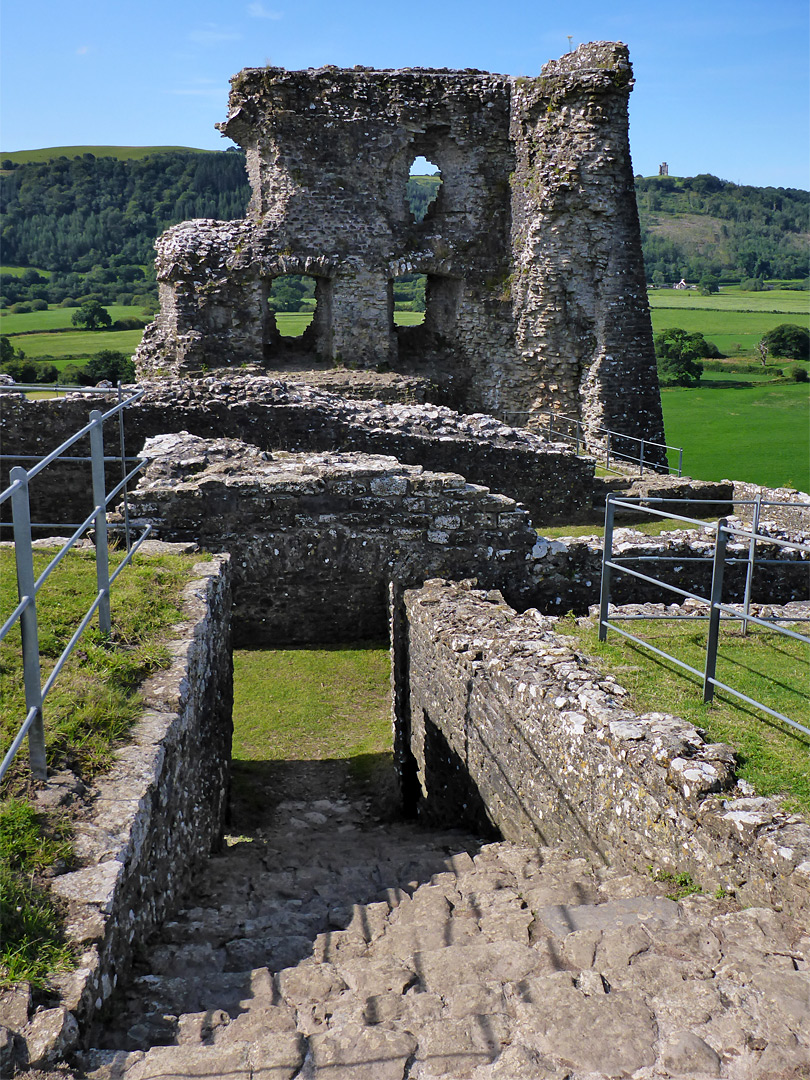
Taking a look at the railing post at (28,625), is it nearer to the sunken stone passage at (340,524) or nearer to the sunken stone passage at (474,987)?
the sunken stone passage at (474,987)

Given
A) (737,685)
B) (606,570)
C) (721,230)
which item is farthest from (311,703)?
(721,230)

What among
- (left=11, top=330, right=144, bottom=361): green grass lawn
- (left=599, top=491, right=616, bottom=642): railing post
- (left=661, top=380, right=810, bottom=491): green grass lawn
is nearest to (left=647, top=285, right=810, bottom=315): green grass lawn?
(left=661, top=380, right=810, bottom=491): green grass lawn

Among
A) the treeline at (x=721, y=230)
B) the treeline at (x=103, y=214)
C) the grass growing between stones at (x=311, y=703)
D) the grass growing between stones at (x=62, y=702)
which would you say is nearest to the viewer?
the grass growing between stones at (x=62, y=702)

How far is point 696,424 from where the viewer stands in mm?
38969

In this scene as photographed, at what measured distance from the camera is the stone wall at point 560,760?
3355 mm

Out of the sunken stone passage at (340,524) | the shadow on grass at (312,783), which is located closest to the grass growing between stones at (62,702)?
the sunken stone passage at (340,524)

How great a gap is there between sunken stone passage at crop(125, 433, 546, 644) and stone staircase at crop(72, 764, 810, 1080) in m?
3.90

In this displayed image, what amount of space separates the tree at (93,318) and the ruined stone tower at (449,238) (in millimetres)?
33218

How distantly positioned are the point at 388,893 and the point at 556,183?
755 inches

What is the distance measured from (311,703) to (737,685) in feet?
12.8

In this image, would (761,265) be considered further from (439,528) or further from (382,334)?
(439,528)

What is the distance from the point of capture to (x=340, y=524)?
7898 mm

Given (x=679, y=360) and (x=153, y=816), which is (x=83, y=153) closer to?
(x=679, y=360)

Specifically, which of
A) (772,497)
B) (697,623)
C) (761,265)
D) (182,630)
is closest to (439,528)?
(697,623)
